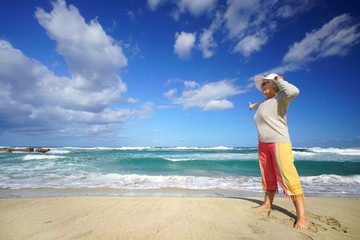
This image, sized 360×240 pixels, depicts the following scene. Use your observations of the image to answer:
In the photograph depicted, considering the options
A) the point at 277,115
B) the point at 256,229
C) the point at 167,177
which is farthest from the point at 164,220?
the point at 167,177

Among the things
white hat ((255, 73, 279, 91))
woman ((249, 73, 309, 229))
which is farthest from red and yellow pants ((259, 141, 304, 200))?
white hat ((255, 73, 279, 91))

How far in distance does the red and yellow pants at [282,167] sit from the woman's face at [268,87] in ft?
2.81

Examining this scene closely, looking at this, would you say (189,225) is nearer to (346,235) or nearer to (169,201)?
(169,201)

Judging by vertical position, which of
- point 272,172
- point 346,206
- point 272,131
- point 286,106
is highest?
point 286,106

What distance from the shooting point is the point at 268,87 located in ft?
9.24

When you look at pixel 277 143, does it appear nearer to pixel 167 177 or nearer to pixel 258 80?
pixel 258 80

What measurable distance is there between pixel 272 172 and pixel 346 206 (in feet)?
6.60

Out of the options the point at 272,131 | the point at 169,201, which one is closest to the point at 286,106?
the point at 272,131

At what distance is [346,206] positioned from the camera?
10.9 feet

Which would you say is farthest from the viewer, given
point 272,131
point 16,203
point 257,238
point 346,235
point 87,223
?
point 16,203

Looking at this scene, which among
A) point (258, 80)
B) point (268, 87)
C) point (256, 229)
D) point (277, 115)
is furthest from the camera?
point (258, 80)

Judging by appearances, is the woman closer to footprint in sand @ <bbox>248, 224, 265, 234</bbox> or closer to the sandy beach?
the sandy beach

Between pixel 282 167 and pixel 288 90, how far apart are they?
110 centimetres

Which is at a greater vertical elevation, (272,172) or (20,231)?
(272,172)
